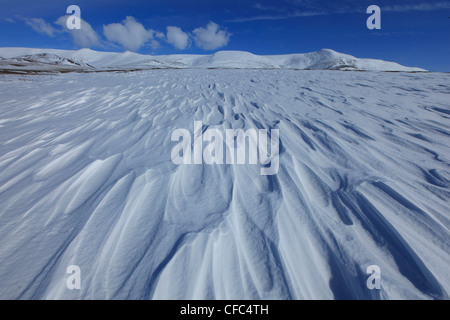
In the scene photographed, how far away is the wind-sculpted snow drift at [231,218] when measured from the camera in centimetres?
105

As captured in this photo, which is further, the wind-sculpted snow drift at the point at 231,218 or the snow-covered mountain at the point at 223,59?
the snow-covered mountain at the point at 223,59

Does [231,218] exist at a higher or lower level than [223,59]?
lower

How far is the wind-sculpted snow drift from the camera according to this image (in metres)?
1.05

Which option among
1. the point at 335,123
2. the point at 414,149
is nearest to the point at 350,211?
the point at 414,149

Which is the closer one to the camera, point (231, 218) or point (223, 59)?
point (231, 218)

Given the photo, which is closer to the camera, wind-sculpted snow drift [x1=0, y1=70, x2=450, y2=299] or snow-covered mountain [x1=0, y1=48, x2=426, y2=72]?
wind-sculpted snow drift [x1=0, y1=70, x2=450, y2=299]

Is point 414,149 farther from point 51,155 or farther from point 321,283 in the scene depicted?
point 51,155

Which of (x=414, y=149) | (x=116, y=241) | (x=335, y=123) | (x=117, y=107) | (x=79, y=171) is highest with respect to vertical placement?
(x=117, y=107)

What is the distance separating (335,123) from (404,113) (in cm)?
138

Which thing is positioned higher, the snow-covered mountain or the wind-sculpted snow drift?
the snow-covered mountain

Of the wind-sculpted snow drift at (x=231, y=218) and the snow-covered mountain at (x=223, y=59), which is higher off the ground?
the snow-covered mountain at (x=223, y=59)

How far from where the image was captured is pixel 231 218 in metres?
1.39

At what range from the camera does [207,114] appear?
11.8ft
